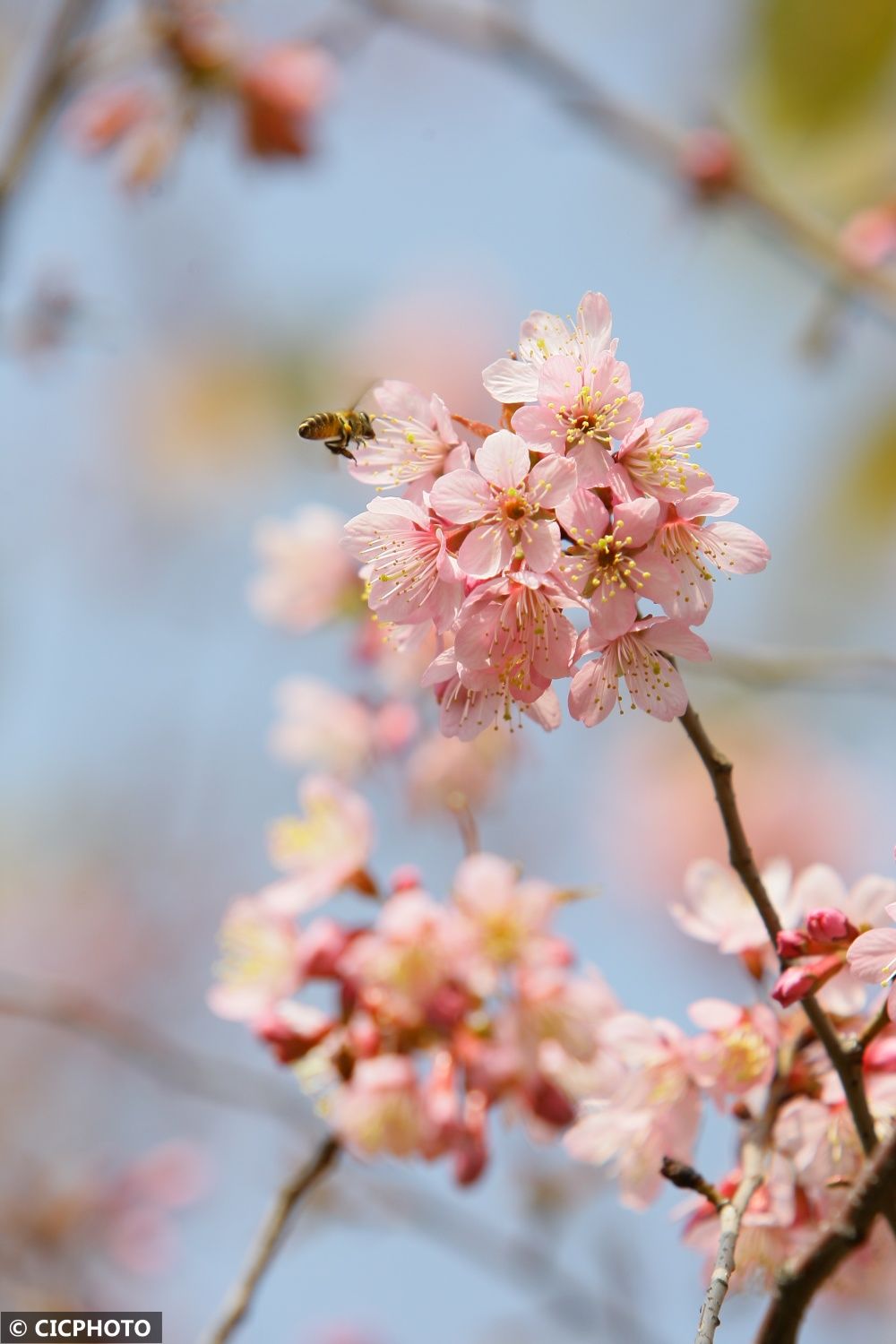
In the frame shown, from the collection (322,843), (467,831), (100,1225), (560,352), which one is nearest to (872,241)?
(467,831)

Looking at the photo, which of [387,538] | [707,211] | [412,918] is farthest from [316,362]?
[387,538]

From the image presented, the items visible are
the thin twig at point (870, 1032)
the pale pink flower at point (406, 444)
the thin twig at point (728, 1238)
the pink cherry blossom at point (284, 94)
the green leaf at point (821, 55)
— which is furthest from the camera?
the green leaf at point (821, 55)

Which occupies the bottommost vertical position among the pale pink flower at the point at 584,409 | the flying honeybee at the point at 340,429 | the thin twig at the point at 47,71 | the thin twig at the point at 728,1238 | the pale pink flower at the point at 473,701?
the thin twig at the point at 728,1238

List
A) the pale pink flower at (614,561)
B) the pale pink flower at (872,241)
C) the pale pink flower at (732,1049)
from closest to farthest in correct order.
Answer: the pale pink flower at (614,561) → the pale pink flower at (732,1049) → the pale pink flower at (872,241)

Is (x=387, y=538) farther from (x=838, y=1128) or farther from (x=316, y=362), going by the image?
(x=316, y=362)

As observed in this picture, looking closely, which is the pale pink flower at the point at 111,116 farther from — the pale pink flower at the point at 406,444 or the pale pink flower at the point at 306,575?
the pale pink flower at the point at 406,444

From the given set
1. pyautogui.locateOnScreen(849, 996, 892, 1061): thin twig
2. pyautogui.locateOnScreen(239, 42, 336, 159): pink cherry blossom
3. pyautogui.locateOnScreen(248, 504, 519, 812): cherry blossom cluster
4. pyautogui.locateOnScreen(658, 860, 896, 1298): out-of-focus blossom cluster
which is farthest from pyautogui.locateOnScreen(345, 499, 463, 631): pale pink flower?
pyautogui.locateOnScreen(239, 42, 336, 159): pink cherry blossom

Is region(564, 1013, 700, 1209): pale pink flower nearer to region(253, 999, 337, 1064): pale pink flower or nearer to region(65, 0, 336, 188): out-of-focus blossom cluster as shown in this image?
region(253, 999, 337, 1064): pale pink flower

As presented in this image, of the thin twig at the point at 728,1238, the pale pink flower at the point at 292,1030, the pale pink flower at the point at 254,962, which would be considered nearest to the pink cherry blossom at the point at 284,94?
the pale pink flower at the point at 254,962
